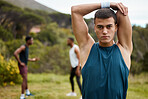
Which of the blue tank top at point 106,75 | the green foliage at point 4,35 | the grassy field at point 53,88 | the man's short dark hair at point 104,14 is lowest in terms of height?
the grassy field at point 53,88

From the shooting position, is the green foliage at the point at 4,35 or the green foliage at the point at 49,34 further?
the green foliage at the point at 49,34

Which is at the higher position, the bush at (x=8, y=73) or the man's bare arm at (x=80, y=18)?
the man's bare arm at (x=80, y=18)

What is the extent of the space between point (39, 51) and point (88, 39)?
10.1 metres

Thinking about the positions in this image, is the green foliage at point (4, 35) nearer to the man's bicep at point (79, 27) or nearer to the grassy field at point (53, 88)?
the grassy field at point (53, 88)

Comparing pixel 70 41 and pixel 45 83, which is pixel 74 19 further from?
pixel 45 83

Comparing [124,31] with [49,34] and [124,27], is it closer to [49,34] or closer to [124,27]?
[124,27]

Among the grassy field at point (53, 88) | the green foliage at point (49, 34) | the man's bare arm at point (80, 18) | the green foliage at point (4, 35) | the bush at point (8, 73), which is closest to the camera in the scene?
the man's bare arm at point (80, 18)

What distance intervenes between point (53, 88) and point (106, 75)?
5.76 meters

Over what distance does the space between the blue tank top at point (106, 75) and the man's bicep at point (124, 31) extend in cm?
11

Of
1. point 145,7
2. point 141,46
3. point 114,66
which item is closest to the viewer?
point 114,66

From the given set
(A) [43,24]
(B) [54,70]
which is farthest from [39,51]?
(A) [43,24]

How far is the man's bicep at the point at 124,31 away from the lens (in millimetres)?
1747

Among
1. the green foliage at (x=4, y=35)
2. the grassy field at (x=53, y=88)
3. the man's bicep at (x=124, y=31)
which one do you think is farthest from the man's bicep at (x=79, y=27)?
the green foliage at (x=4, y=35)

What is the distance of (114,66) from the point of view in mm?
1660
